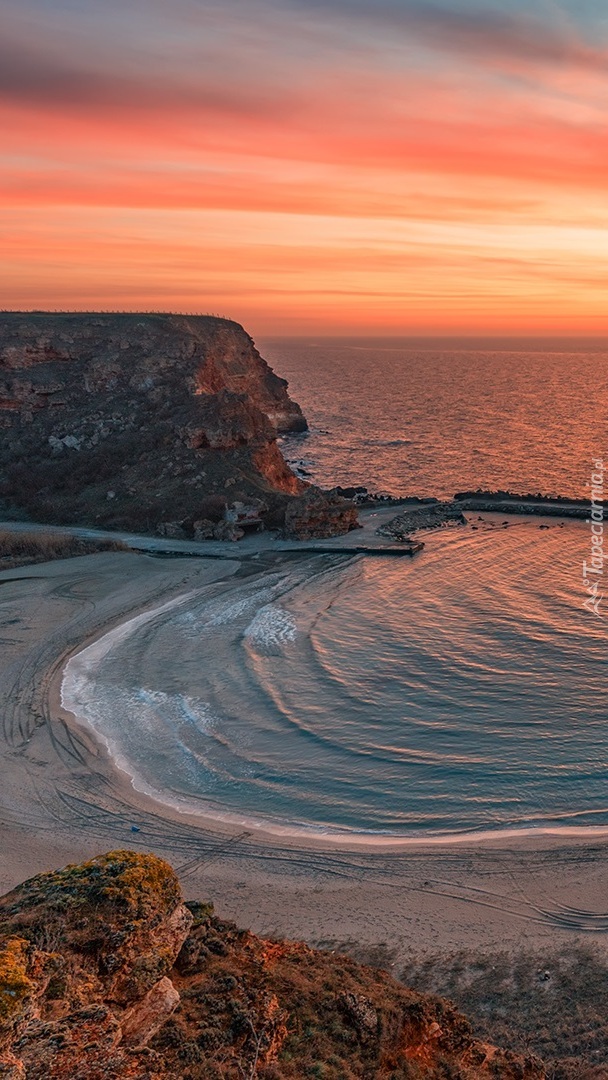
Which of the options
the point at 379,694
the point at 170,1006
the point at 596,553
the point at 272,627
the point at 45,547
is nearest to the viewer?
the point at 170,1006

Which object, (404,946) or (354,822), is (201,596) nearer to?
(354,822)

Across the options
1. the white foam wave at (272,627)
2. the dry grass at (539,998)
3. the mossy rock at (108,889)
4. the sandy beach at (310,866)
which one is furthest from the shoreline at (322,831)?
the white foam wave at (272,627)

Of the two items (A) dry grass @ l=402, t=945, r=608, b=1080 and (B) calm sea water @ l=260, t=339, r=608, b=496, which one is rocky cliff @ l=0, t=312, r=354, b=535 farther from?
(A) dry grass @ l=402, t=945, r=608, b=1080

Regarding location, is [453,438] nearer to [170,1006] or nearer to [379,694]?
[379,694]

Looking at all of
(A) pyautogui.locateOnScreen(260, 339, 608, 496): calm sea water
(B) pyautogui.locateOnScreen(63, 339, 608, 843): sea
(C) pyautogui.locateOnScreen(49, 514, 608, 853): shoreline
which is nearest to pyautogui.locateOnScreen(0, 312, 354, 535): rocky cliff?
(B) pyautogui.locateOnScreen(63, 339, 608, 843): sea

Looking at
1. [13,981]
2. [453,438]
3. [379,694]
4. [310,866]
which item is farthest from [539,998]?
[453,438]

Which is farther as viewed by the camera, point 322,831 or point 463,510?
point 463,510
